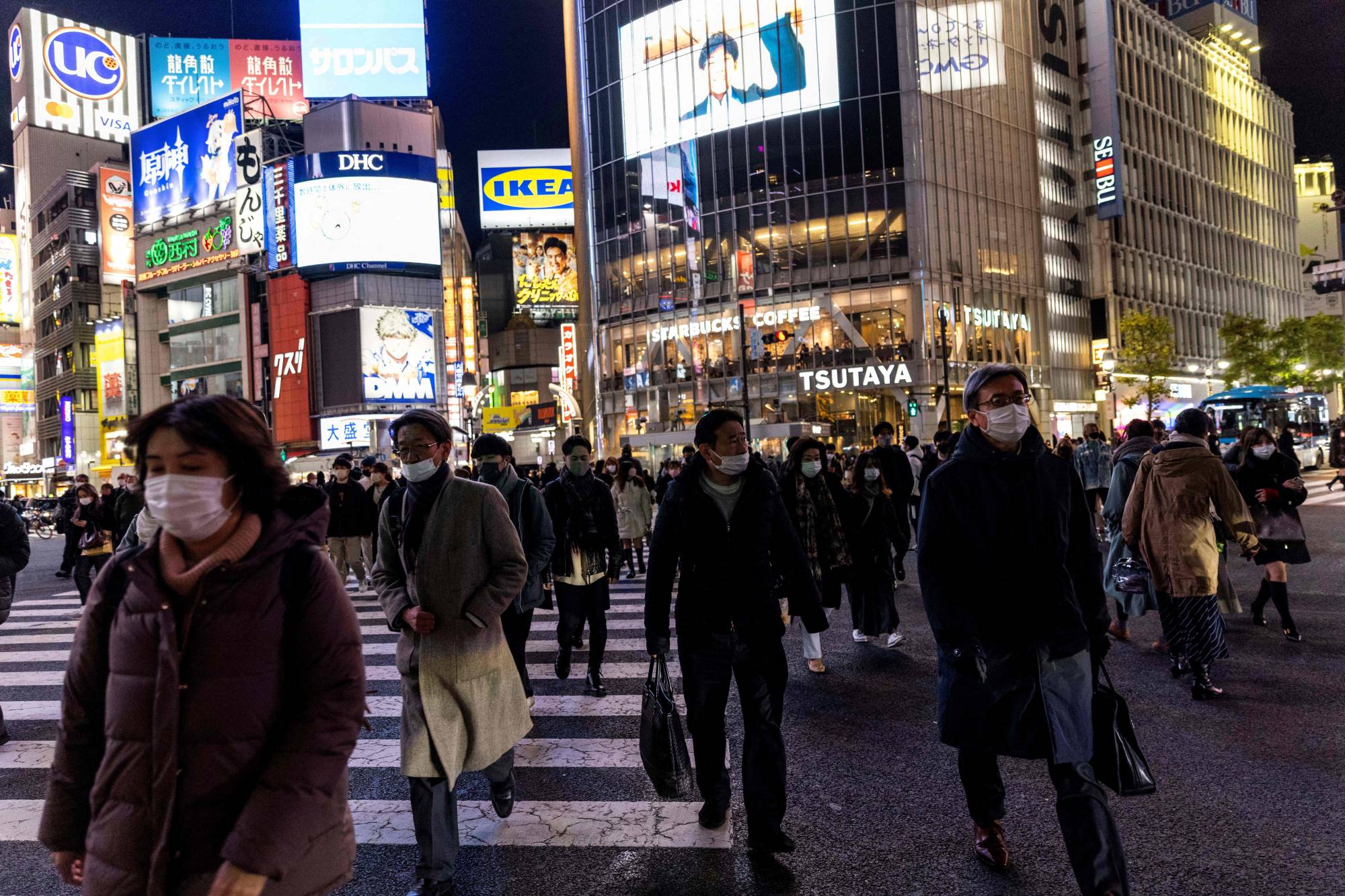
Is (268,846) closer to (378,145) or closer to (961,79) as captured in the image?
(961,79)

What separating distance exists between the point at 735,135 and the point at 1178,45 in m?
37.8

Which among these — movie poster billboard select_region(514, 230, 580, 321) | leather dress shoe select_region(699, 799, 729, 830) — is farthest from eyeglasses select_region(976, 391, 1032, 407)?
movie poster billboard select_region(514, 230, 580, 321)

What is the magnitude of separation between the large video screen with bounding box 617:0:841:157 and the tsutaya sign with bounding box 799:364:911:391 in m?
13.4

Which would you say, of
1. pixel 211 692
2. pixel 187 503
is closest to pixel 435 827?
pixel 211 692

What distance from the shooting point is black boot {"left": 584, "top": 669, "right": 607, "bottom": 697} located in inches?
283

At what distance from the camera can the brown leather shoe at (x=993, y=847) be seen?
3807 mm

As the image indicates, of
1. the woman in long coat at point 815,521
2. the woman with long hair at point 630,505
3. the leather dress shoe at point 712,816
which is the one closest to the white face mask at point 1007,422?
the leather dress shoe at point 712,816

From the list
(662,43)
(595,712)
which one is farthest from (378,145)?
(595,712)

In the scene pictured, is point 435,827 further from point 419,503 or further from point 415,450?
point 415,450

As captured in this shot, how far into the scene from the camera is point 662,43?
171 feet

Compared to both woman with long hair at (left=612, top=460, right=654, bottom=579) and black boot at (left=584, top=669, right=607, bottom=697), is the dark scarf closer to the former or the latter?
black boot at (left=584, top=669, right=607, bottom=697)

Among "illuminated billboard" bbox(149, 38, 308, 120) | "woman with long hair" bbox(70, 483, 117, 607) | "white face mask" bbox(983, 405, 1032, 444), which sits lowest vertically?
"woman with long hair" bbox(70, 483, 117, 607)

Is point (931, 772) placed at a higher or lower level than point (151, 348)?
lower

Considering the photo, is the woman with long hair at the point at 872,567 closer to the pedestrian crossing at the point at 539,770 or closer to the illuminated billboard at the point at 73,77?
the pedestrian crossing at the point at 539,770
